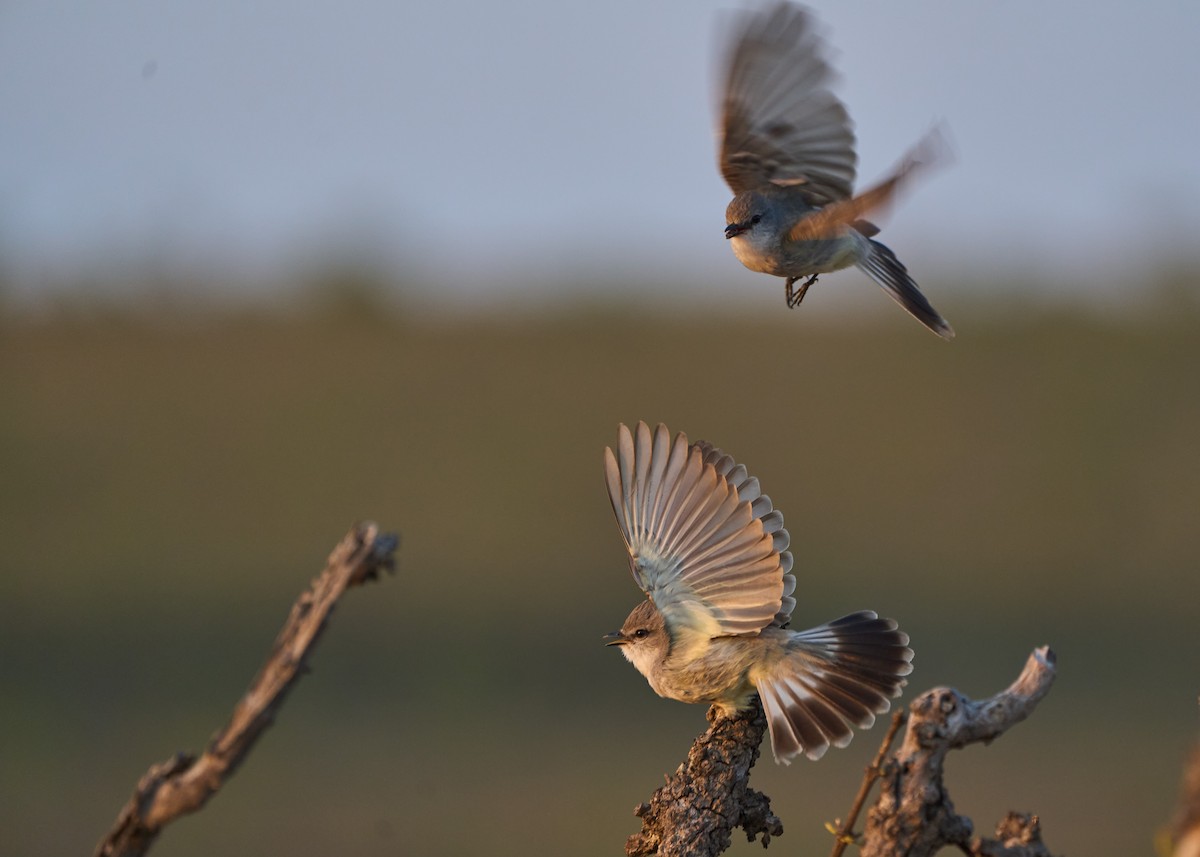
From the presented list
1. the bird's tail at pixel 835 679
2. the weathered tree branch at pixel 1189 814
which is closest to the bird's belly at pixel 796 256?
the bird's tail at pixel 835 679

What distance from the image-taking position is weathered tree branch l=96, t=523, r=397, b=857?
2830mm

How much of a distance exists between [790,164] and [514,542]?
13.3 metres

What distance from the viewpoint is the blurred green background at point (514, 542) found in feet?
43.3

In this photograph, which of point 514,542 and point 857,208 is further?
point 514,542

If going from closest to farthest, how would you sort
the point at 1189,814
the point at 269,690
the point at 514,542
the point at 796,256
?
1. the point at 1189,814
2. the point at 269,690
3. the point at 796,256
4. the point at 514,542

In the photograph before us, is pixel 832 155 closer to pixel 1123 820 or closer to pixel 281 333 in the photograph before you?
pixel 1123 820

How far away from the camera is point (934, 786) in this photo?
2.93m

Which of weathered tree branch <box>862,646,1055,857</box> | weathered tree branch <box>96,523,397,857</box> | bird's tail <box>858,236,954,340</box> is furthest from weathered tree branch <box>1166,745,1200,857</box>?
bird's tail <box>858,236,954,340</box>

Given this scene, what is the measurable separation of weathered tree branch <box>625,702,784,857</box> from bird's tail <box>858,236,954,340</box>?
1.22 meters

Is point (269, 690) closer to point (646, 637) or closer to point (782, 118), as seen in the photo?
point (646, 637)

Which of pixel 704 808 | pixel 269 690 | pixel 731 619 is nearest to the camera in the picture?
pixel 269 690

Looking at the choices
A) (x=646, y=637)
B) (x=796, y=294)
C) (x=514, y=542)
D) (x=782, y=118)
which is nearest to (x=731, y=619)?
(x=646, y=637)

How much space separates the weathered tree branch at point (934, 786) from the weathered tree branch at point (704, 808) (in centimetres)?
55

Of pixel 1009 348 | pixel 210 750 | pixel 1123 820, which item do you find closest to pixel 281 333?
pixel 1009 348
